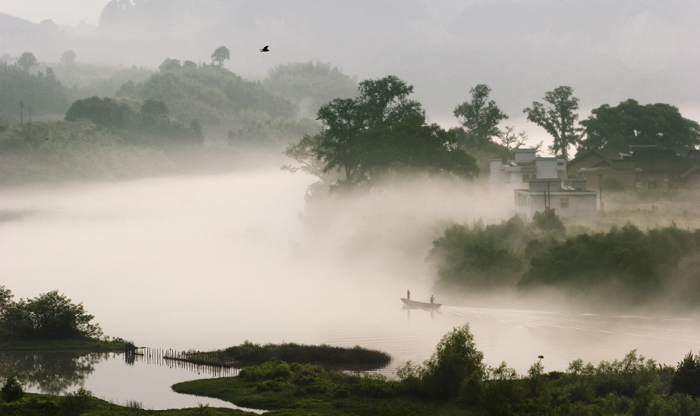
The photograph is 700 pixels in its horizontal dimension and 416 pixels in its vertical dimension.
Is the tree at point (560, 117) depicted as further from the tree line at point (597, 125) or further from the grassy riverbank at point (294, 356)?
the grassy riverbank at point (294, 356)

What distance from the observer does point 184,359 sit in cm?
6562

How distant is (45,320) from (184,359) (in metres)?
14.8

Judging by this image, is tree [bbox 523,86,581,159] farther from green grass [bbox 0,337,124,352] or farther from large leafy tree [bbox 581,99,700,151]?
green grass [bbox 0,337,124,352]

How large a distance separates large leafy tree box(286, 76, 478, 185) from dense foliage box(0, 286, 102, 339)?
61.1 metres

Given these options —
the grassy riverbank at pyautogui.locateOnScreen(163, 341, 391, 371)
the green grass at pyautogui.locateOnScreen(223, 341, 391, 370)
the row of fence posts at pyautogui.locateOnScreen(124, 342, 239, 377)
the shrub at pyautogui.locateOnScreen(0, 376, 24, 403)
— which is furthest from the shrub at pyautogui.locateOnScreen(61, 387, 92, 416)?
the green grass at pyautogui.locateOnScreen(223, 341, 391, 370)

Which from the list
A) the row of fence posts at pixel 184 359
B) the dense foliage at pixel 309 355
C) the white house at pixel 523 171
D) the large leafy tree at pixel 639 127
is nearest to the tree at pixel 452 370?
the dense foliage at pixel 309 355

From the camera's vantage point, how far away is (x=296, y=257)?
479ft

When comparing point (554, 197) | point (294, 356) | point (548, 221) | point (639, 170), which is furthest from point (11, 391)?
point (639, 170)

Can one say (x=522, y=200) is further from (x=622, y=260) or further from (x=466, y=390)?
(x=466, y=390)

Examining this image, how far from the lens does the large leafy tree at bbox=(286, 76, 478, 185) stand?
420 feet

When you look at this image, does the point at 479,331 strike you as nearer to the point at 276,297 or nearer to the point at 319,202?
the point at 276,297

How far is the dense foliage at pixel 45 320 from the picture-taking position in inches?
2896

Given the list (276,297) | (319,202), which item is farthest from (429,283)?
(319,202)

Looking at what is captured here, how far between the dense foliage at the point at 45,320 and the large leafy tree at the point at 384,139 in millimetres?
61068
